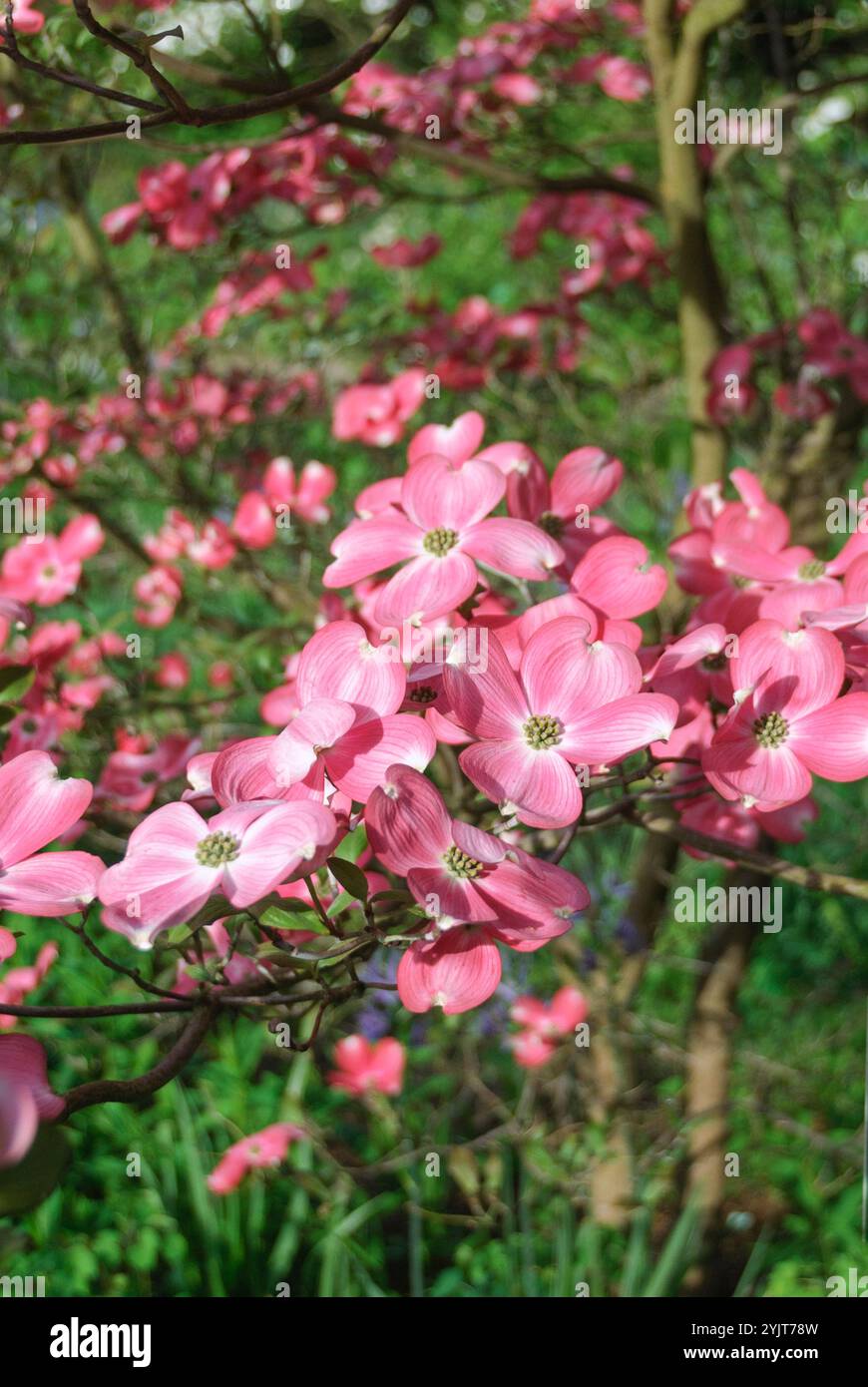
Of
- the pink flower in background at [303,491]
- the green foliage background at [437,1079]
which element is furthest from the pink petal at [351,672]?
the pink flower in background at [303,491]

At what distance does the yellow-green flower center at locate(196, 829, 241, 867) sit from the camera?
51cm

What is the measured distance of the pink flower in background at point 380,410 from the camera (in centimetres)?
132

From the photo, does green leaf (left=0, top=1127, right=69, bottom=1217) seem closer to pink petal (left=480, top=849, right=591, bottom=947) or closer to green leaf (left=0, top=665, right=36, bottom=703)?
pink petal (left=480, top=849, right=591, bottom=947)

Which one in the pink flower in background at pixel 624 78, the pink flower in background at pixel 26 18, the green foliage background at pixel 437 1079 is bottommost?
the green foliage background at pixel 437 1079

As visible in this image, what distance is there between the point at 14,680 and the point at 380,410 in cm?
69

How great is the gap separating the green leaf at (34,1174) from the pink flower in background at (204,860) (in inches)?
3.9

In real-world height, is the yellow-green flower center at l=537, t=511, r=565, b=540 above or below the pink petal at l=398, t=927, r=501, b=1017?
above

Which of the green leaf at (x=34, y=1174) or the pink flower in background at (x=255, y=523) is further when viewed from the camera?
the pink flower in background at (x=255, y=523)

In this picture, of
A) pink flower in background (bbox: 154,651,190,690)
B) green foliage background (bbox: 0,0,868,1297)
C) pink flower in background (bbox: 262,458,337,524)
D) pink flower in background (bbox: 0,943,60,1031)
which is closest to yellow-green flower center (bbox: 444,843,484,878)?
pink flower in background (bbox: 0,943,60,1031)

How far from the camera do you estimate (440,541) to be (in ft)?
2.25

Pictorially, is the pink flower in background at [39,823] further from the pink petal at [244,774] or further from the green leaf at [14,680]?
the green leaf at [14,680]

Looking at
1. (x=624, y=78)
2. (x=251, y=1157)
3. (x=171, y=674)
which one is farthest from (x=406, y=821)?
(x=624, y=78)

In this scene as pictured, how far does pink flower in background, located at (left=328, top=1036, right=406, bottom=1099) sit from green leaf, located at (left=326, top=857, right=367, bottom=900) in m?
0.98

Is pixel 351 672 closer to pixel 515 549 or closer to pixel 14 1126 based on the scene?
pixel 515 549
